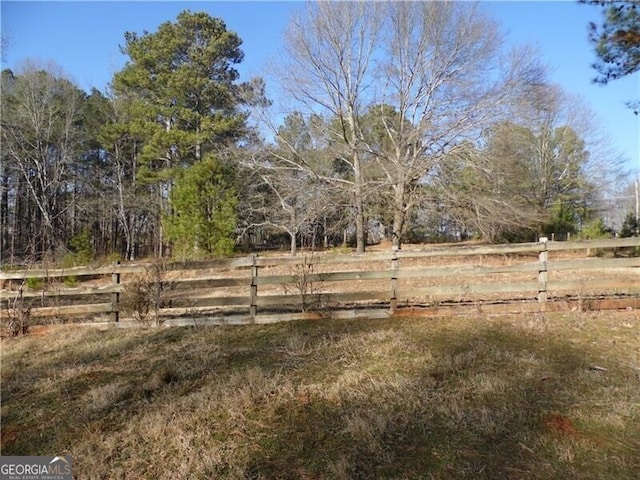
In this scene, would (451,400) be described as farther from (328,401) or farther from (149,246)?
(149,246)

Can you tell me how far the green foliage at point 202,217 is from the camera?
17625mm

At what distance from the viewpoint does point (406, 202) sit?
63.6 feet

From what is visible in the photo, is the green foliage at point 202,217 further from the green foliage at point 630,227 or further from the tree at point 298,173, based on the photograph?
the green foliage at point 630,227

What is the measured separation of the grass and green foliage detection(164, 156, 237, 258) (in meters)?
12.0

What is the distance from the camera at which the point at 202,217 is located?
59.3ft

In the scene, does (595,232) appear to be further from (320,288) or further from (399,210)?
(320,288)

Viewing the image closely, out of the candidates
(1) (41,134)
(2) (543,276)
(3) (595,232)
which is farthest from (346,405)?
(1) (41,134)

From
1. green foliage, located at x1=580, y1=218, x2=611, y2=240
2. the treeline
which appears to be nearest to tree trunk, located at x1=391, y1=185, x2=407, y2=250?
the treeline

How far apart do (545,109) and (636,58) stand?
448 inches

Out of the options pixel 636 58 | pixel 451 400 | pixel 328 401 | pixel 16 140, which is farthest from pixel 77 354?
pixel 16 140

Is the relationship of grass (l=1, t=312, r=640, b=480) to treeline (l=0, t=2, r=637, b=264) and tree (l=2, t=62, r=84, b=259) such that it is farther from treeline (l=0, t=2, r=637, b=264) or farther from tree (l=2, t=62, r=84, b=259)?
tree (l=2, t=62, r=84, b=259)

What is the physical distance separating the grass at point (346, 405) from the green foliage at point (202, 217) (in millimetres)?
12045

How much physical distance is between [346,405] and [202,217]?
51.5 ft

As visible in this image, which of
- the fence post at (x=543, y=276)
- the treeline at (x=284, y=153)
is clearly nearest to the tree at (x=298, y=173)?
the treeline at (x=284, y=153)
